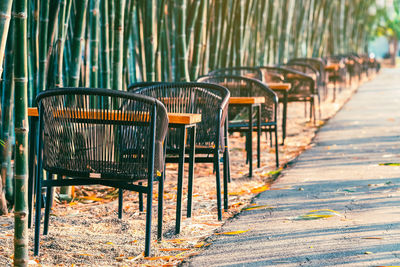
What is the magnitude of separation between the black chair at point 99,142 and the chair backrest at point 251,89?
2.22m

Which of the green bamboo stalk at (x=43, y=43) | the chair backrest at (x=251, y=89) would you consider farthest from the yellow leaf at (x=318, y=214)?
the green bamboo stalk at (x=43, y=43)

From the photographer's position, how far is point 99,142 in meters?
2.91

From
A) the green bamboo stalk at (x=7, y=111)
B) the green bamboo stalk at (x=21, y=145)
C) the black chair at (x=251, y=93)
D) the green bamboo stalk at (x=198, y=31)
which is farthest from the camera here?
the green bamboo stalk at (x=198, y=31)

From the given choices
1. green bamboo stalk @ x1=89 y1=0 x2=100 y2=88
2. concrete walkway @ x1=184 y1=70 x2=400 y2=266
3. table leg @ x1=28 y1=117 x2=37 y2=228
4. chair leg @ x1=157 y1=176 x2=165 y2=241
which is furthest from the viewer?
green bamboo stalk @ x1=89 y1=0 x2=100 y2=88

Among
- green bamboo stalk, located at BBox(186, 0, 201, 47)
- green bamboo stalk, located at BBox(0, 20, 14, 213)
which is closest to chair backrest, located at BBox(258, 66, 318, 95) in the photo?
green bamboo stalk, located at BBox(186, 0, 201, 47)

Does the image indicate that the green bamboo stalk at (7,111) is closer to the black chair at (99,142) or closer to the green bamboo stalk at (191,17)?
the black chair at (99,142)

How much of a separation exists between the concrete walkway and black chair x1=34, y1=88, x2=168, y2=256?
1.55ft

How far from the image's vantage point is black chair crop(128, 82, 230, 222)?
381cm

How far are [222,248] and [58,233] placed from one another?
34.6 inches

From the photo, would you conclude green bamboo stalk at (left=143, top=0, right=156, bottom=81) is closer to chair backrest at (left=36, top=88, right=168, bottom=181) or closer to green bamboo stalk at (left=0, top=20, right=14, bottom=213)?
green bamboo stalk at (left=0, top=20, right=14, bottom=213)

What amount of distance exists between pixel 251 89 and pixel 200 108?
1.51 metres

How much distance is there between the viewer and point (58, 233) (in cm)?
338

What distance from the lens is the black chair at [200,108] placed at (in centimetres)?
381

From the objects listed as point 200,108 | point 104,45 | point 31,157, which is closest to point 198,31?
point 104,45
